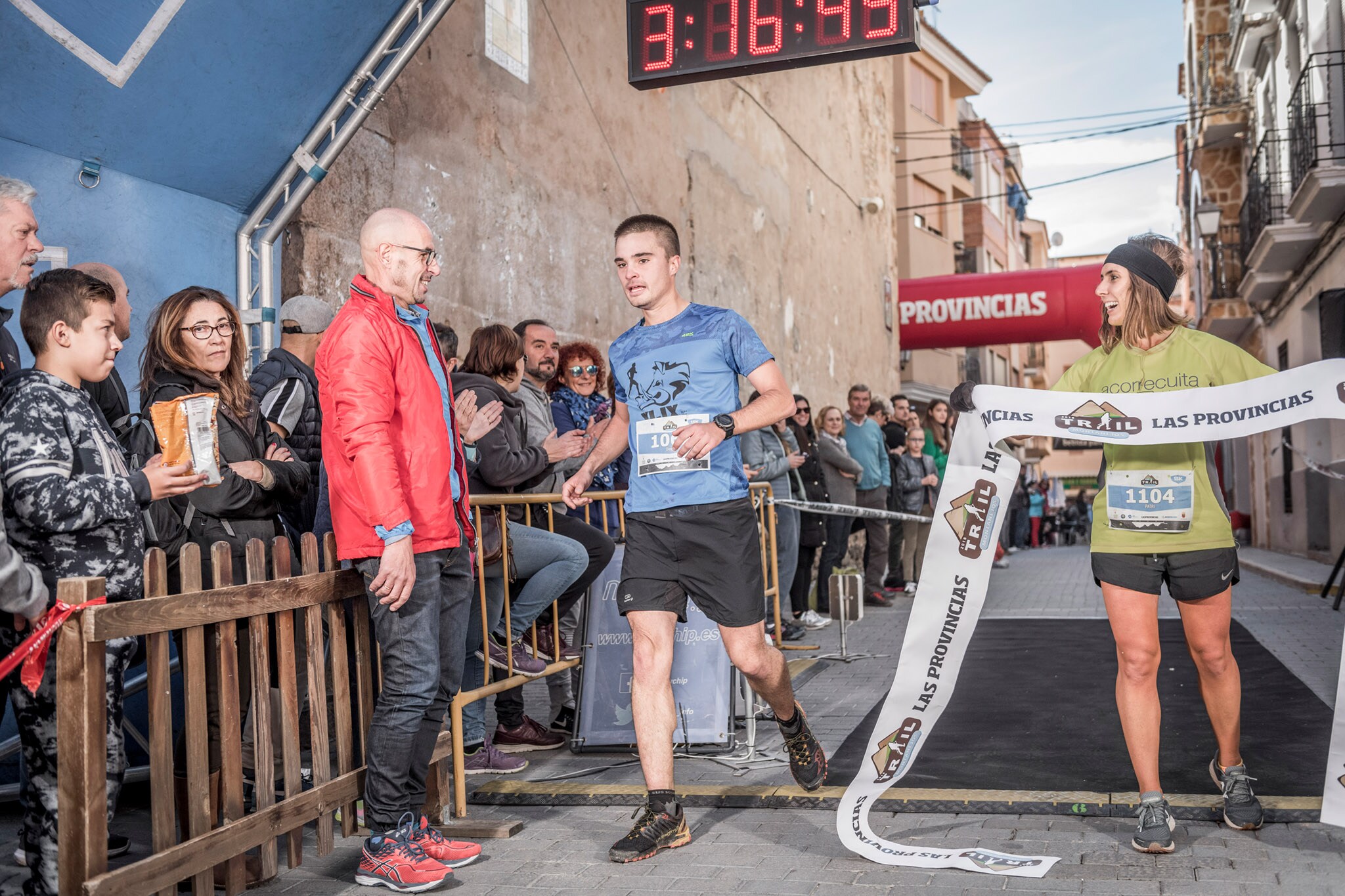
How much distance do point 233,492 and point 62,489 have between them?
2.90ft

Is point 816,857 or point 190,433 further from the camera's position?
point 816,857

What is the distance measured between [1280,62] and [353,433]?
20955 millimetres

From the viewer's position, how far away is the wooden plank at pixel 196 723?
12.0 feet

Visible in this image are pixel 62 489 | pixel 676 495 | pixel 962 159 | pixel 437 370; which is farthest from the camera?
pixel 962 159

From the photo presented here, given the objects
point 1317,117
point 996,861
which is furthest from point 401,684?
point 1317,117

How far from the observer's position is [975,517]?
4477mm

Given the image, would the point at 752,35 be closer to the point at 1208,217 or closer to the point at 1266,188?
the point at 1266,188

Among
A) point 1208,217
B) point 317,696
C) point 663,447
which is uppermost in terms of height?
point 1208,217

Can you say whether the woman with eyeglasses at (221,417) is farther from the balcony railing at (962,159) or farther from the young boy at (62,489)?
the balcony railing at (962,159)

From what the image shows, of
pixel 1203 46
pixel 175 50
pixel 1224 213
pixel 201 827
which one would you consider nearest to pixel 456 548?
pixel 201 827

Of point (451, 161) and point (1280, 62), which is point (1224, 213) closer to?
point (1280, 62)

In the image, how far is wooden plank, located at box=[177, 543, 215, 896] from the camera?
364cm

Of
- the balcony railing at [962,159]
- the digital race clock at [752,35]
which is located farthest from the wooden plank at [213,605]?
the balcony railing at [962,159]

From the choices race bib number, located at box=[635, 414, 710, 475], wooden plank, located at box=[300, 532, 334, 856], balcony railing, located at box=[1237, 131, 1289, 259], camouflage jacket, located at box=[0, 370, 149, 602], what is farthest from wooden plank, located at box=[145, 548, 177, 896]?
balcony railing, located at box=[1237, 131, 1289, 259]
